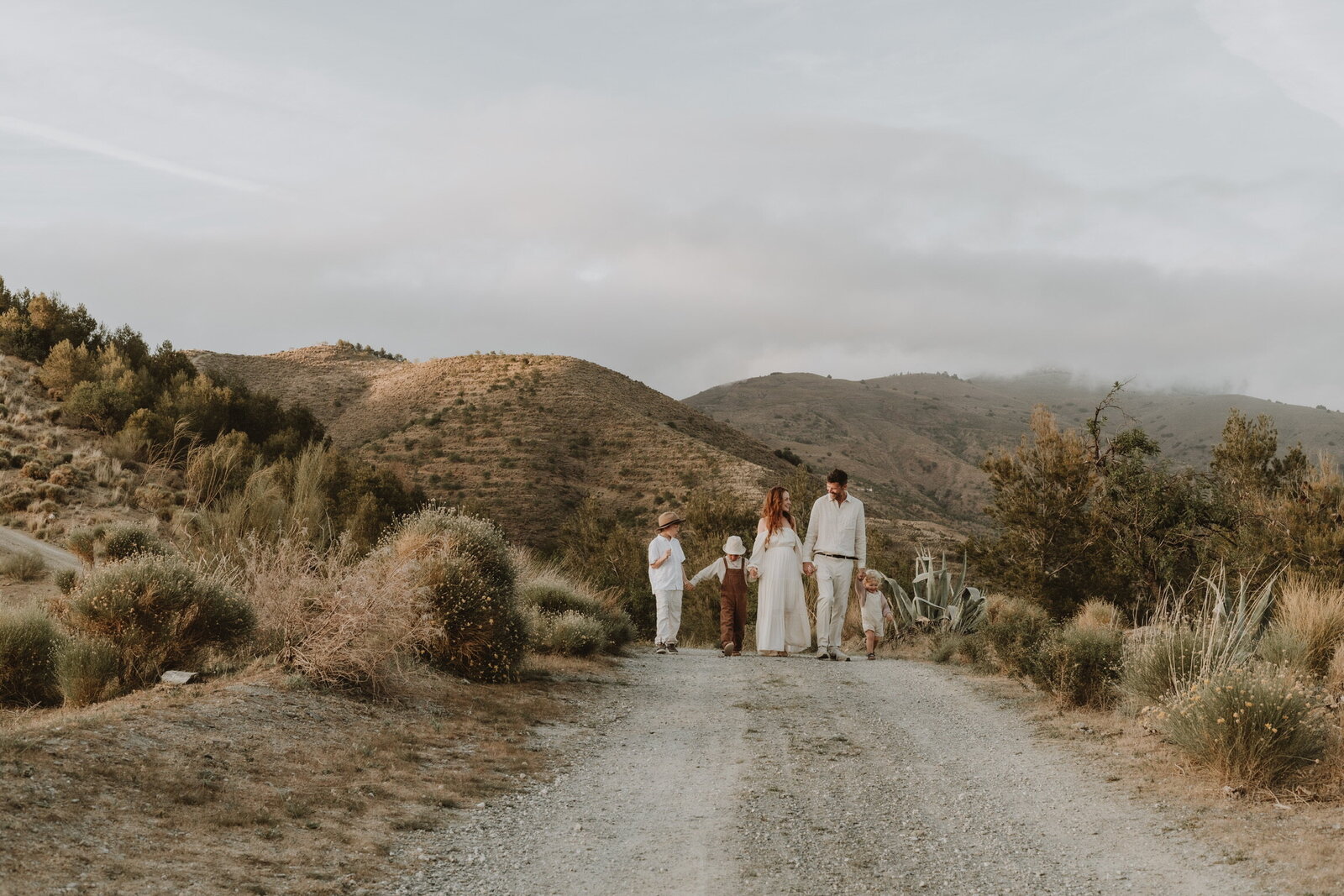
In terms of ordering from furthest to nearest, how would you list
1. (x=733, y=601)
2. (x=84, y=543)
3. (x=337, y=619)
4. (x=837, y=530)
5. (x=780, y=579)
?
(x=84, y=543) < (x=733, y=601) < (x=780, y=579) < (x=837, y=530) < (x=337, y=619)

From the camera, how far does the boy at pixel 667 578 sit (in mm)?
15414

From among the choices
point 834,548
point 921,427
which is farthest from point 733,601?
point 921,427

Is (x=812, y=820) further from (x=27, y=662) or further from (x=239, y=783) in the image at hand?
(x=27, y=662)

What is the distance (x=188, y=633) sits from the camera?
372 inches

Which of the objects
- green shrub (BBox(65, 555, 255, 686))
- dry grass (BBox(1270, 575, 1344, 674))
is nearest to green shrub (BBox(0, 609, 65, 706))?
green shrub (BBox(65, 555, 255, 686))

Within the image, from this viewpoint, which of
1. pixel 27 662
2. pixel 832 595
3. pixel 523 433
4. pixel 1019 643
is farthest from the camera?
pixel 523 433

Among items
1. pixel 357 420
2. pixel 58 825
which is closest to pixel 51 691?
pixel 58 825

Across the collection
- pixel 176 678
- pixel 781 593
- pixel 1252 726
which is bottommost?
pixel 176 678

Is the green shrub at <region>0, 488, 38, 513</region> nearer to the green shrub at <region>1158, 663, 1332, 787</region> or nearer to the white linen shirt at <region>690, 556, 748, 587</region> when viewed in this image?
the white linen shirt at <region>690, 556, 748, 587</region>

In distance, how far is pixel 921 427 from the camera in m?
148

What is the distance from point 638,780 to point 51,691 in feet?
18.3

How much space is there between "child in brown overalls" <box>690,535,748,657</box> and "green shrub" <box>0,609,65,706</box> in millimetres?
8206

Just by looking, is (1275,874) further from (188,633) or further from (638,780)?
(188,633)

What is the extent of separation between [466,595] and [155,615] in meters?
2.81
